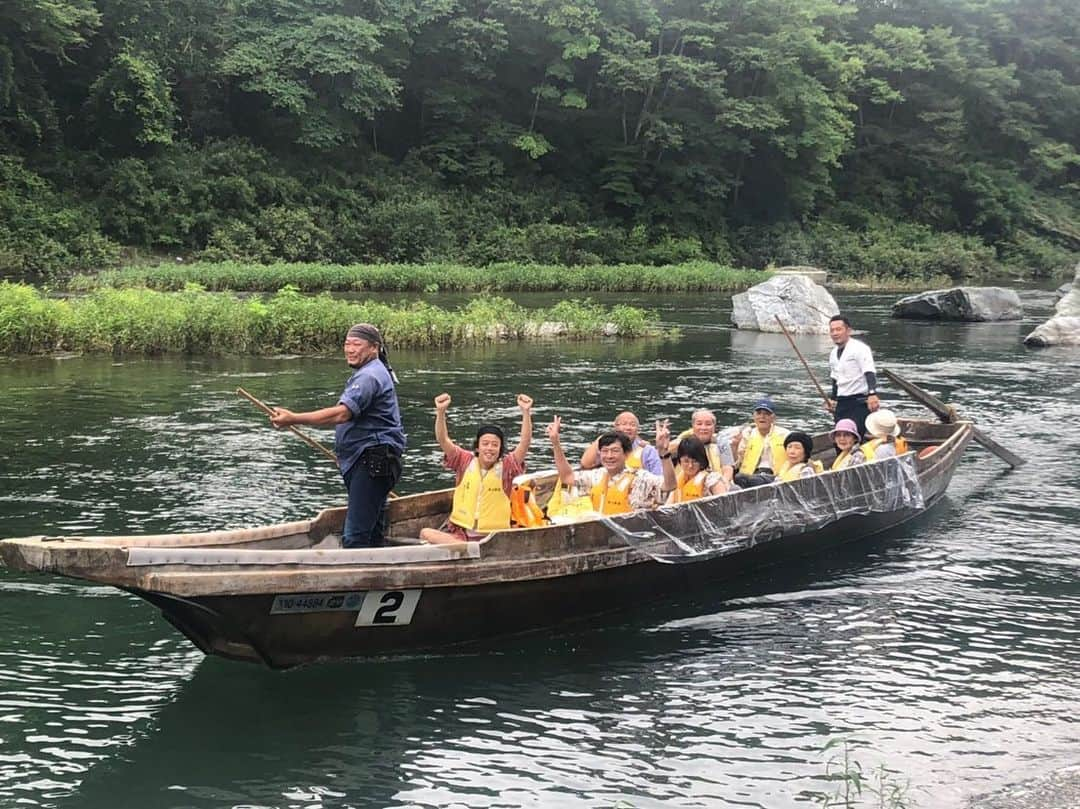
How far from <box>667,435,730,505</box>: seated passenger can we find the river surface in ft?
2.81

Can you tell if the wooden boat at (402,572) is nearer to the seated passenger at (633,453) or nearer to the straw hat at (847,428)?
the seated passenger at (633,453)

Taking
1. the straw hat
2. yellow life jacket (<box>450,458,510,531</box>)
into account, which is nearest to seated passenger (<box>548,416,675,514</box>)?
yellow life jacket (<box>450,458,510,531</box>)

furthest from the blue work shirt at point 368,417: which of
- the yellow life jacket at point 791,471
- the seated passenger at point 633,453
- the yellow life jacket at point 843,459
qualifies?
the yellow life jacket at point 843,459

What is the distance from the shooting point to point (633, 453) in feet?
30.9

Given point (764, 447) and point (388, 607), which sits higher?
point (764, 447)

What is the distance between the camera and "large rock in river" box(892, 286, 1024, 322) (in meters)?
34.4

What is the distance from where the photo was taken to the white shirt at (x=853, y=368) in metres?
11.8

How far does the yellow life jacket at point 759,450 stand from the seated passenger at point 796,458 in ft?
0.65

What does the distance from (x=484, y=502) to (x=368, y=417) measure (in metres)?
1.32

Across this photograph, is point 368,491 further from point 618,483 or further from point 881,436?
point 881,436

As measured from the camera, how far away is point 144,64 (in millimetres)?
39062

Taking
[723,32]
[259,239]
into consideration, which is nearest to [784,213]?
[723,32]

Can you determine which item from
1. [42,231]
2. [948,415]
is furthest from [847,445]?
[42,231]

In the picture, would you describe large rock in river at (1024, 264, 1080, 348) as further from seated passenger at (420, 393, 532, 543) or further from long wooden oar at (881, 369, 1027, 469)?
seated passenger at (420, 393, 532, 543)
